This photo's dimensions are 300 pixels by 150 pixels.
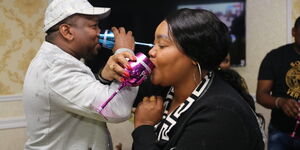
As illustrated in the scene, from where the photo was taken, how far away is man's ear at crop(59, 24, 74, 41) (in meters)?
1.21

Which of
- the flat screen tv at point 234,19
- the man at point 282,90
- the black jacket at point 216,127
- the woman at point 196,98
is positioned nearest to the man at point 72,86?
the woman at point 196,98

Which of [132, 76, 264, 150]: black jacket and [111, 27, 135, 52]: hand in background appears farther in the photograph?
[111, 27, 135, 52]: hand in background

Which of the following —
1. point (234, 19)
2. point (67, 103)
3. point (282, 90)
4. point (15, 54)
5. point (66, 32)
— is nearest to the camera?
point (67, 103)

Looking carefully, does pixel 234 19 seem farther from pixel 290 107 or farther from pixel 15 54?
pixel 15 54

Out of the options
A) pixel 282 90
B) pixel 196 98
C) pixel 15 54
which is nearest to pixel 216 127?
pixel 196 98

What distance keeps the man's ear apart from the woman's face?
36 cm

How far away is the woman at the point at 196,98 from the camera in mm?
912

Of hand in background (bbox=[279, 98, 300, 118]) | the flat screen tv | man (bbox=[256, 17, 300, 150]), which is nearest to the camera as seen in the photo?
hand in background (bbox=[279, 98, 300, 118])

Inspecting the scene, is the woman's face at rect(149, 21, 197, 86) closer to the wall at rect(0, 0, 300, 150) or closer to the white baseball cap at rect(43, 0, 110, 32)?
the white baseball cap at rect(43, 0, 110, 32)

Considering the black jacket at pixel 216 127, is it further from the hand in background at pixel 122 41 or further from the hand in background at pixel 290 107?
the hand in background at pixel 290 107

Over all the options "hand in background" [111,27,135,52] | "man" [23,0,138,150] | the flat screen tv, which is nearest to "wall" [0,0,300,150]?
the flat screen tv

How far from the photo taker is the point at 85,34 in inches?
48.6

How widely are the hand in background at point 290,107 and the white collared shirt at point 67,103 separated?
1377 millimetres

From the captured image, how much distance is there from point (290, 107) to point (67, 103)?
5.20 feet
